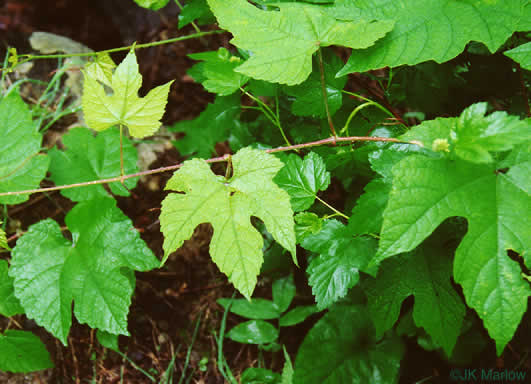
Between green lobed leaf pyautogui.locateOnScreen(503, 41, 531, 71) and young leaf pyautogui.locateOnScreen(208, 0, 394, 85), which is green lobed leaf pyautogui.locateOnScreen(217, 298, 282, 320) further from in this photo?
green lobed leaf pyautogui.locateOnScreen(503, 41, 531, 71)

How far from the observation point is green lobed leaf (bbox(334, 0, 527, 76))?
39.0 inches

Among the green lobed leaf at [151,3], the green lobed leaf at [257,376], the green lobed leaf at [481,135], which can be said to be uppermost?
the green lobed leaf at [151,3]

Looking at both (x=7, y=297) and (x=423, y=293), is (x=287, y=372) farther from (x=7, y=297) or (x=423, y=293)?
(x=7, y=297)

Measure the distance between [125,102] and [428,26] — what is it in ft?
2.81

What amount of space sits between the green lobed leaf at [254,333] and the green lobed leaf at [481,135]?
1.22 m

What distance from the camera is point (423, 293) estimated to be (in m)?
1.16

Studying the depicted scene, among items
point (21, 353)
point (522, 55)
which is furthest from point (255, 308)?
point (522, 55)

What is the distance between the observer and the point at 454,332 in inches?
44.5

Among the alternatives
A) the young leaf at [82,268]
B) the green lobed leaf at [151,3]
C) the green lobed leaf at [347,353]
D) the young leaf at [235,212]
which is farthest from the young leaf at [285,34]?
the green lobed leaf at [347,353]

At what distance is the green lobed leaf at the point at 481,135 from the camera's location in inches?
30.7

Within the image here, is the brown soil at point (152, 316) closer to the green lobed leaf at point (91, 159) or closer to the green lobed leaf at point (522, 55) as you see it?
the green lobed leaf at point (91, 159)

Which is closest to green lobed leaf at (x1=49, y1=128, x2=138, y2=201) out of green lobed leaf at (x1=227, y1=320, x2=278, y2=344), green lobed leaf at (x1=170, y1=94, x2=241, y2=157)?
green lobed leaf at (x1=170, y1=94, x2=241, y2=157)

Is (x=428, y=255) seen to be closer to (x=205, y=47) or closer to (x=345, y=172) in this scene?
(x=345, y=172)

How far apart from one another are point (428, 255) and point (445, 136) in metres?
0.46
